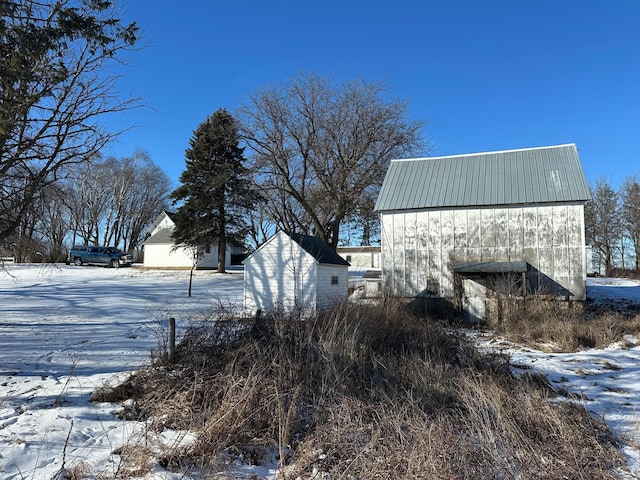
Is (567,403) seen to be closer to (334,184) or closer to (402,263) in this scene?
(402,263)

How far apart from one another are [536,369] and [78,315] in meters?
13.3

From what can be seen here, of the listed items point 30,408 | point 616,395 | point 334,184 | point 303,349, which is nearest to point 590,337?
point 616,395

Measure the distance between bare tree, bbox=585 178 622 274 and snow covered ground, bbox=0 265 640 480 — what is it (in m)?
40.1

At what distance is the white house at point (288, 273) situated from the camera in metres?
15.4

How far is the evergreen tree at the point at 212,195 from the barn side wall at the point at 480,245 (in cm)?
1424

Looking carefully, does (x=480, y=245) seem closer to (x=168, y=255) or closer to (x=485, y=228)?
(x=485, y=228)

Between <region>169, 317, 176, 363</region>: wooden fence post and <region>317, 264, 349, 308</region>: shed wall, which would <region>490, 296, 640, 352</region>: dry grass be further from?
<region>169, 317, 176, 363</region>: wooden fence post

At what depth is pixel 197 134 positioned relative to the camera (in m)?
31.5

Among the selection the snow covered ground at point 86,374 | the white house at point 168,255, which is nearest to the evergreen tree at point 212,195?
the white house at point 168,255

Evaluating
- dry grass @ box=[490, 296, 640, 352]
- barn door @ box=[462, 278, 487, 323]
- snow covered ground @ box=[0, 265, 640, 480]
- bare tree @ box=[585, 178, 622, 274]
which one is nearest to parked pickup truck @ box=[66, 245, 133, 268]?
snow covered ground @ box=[0, 265, 640, 480]

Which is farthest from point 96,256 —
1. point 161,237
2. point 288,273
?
point 288,273

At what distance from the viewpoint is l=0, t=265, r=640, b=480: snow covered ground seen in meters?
4.46

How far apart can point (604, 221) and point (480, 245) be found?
36.3m

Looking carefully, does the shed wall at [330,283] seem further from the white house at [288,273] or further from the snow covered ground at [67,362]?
the snow covered ground at [67,362]
